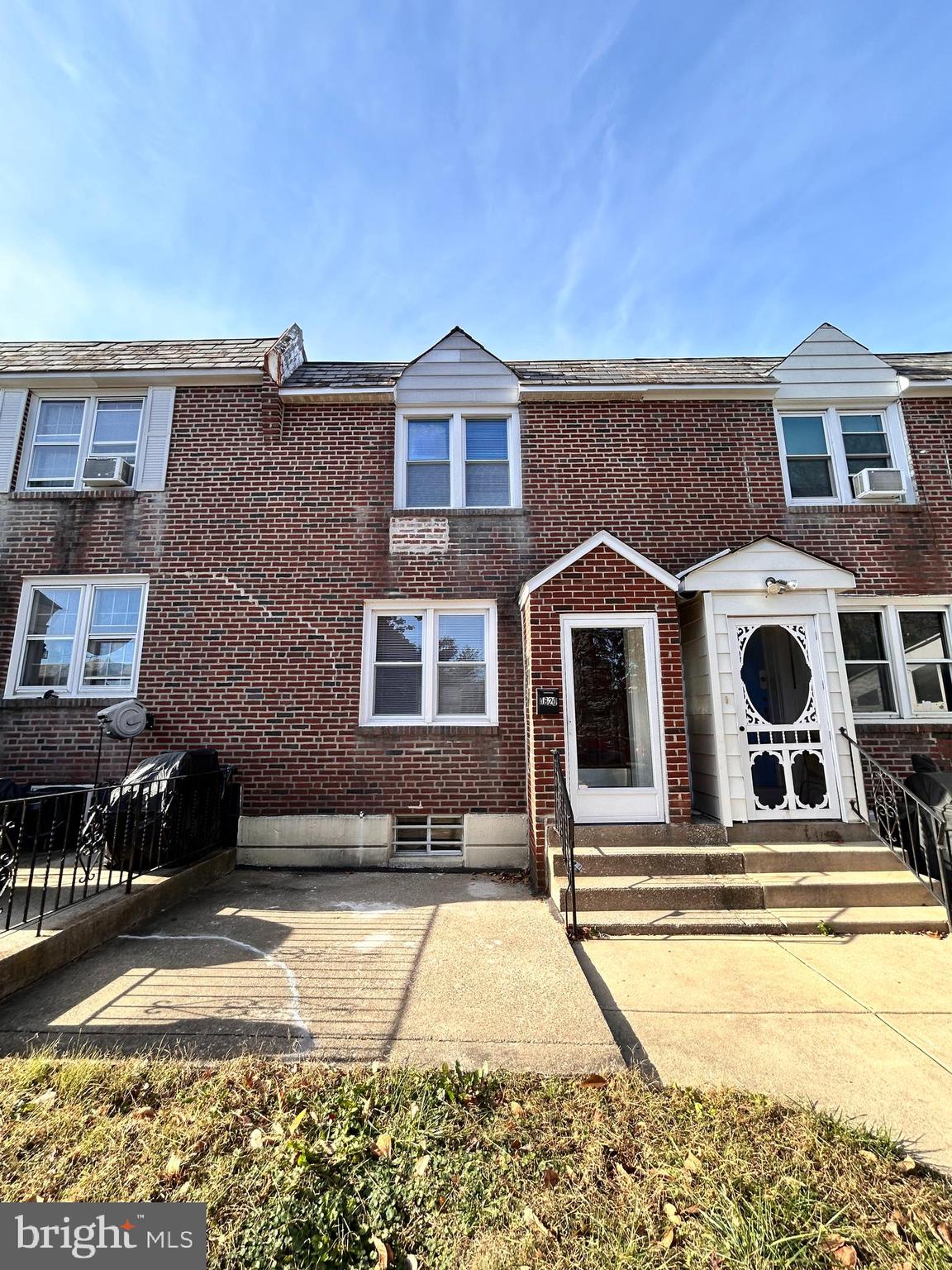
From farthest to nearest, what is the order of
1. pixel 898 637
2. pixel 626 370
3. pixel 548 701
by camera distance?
pixel 626 370
pixel 898 637
pixel 548 701

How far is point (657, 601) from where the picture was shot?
6867mm

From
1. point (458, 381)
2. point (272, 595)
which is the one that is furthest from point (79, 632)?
point (458, 381)

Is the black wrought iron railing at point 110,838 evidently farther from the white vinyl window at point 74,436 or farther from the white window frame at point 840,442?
the white window frame at point 840,442

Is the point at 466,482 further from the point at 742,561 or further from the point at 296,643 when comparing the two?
the point at 742,561

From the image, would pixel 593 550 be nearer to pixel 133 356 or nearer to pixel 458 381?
pixel 458 381

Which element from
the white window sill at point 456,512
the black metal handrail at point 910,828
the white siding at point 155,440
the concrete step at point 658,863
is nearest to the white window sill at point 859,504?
the black metal handrail at point 910,828

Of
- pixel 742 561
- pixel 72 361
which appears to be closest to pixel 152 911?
pixel 742 561

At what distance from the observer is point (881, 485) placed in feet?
27.2

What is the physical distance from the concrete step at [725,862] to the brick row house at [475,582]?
0.52m

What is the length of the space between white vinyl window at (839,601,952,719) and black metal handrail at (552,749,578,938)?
196 inches

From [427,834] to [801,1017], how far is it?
189 inches

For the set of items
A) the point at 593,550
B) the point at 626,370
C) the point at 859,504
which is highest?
the point at 626,370

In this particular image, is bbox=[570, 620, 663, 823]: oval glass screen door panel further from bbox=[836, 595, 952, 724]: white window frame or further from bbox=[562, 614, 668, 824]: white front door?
bbox=[836, 595, 952, 724]: white window frame

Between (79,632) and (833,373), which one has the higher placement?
(833,373)
